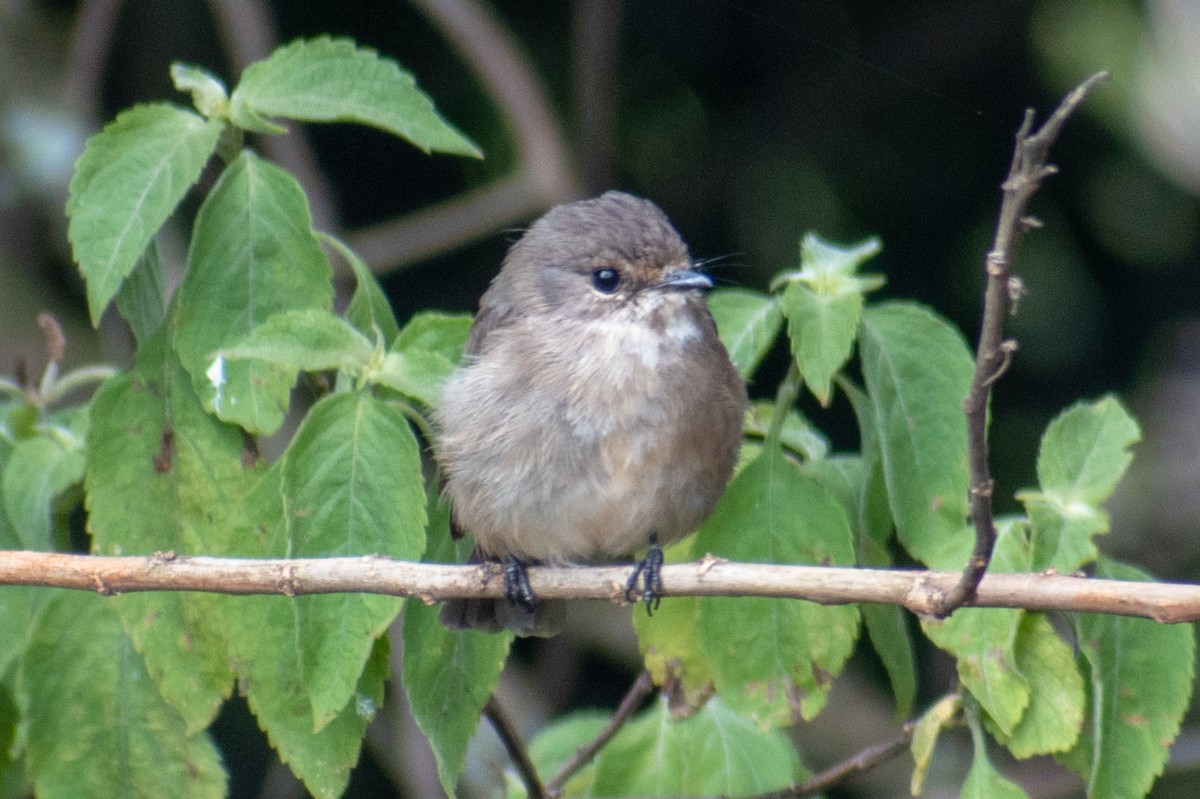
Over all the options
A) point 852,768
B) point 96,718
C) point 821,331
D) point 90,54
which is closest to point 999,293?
point 821,331

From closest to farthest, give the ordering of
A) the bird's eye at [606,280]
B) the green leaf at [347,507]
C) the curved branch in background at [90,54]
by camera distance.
A: the green leaf at [347,507] → the bird's eye at [606,280] → the curved branch in background at [90,54]

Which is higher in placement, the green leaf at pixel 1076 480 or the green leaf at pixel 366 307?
the green leaf at pixel 366 307

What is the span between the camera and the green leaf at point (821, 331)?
2.80m

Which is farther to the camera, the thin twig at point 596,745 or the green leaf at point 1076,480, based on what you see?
the thin twig at point 596,745

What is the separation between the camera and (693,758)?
362cm

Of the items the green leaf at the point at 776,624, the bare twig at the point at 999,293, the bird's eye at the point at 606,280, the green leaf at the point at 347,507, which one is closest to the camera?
the bare twig at the point at 999,293

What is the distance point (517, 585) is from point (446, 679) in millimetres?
571

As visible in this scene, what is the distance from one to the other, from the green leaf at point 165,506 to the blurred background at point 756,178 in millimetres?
3193

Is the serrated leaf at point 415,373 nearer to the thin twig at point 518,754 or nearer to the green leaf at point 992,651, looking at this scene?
the thin twig at point 518,754

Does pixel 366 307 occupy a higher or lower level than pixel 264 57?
higher

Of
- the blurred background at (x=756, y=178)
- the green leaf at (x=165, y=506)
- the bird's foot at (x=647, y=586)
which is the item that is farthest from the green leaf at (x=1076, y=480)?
the blurred background at (x=756, y=178)

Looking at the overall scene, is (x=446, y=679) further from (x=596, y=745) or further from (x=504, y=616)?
(x=596, y=745)

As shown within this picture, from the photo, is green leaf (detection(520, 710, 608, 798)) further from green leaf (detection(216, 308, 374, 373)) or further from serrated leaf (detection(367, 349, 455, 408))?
green leaf (detection(216, 308, 374, 373))

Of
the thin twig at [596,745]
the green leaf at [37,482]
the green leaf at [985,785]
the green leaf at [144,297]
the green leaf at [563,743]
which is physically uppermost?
the green leaf at [144,297]
